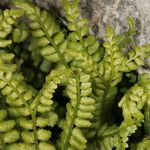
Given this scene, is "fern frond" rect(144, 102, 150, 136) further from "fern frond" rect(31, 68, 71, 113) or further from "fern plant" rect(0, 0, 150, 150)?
"fern frond" rect(31, 68, 71, 113)

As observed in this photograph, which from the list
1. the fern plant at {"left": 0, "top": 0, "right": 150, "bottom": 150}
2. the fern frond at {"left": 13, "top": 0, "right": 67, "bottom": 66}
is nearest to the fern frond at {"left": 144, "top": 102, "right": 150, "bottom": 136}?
the fern plant at {"left": 0, "top": 0, "right": 150, "bottom": 150}

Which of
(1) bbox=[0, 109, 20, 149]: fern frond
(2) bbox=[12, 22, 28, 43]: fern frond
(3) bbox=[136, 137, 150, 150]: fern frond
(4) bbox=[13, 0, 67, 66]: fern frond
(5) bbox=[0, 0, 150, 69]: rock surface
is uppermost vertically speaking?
(5) bbox=[0, 0, 150, 69]: rock surface

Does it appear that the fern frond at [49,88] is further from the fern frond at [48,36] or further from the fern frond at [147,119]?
the fern frond at [147,119]

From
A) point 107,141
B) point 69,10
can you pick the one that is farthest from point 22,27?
point 107,141

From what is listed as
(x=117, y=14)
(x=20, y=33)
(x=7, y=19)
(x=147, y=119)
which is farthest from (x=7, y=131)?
(x=117, y=14)

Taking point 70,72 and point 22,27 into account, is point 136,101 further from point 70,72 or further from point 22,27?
point 22,27

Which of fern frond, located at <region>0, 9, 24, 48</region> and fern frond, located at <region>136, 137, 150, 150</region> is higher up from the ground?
fern frond, located at <region>0, 9, 24, 48</region>

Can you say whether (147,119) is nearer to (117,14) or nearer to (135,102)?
(135,102)
